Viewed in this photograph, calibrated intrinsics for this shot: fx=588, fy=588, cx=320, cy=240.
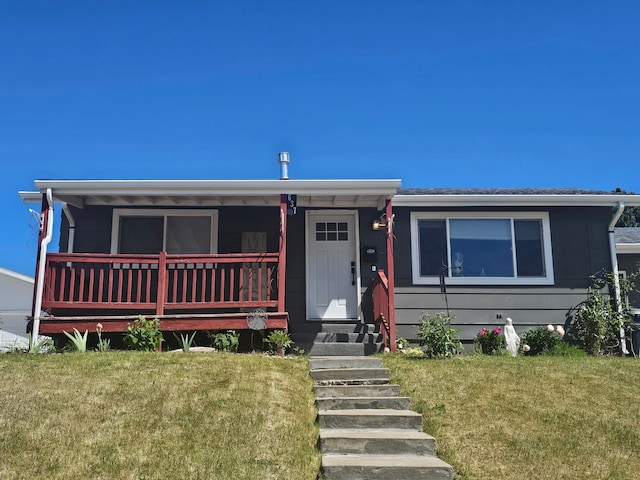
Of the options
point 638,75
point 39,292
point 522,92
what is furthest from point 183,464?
point 638,75

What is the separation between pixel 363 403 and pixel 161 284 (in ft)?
13.1

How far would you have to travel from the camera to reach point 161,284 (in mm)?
8766

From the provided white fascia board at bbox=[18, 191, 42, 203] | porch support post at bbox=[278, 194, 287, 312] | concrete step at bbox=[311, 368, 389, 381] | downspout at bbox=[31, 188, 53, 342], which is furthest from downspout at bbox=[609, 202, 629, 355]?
white fascia board at bbox=[18, 191, 42, 203]

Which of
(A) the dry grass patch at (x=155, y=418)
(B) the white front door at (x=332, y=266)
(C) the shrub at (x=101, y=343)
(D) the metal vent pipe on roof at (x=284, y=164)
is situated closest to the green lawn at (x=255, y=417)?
(A) the dry grass patch at (x=155, y=418)

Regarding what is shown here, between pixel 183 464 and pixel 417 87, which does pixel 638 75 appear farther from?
pixel 183 464

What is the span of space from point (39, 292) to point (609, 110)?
54.1ft

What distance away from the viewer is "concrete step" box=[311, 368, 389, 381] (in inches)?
278

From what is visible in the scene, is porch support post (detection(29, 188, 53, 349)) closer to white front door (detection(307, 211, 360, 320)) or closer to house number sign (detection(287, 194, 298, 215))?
house number sign (detection(287, 194, 298, 215))

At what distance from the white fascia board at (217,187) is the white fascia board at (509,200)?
1.15 metres

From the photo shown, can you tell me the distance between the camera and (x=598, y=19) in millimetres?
11953

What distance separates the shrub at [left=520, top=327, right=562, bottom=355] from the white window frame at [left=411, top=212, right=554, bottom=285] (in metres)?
1.04

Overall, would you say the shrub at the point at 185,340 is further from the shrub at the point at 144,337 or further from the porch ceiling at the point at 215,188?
the porch ceiling at the point at 215,188

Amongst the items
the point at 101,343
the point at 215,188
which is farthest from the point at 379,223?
the point at 101,343

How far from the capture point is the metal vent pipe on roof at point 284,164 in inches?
401
